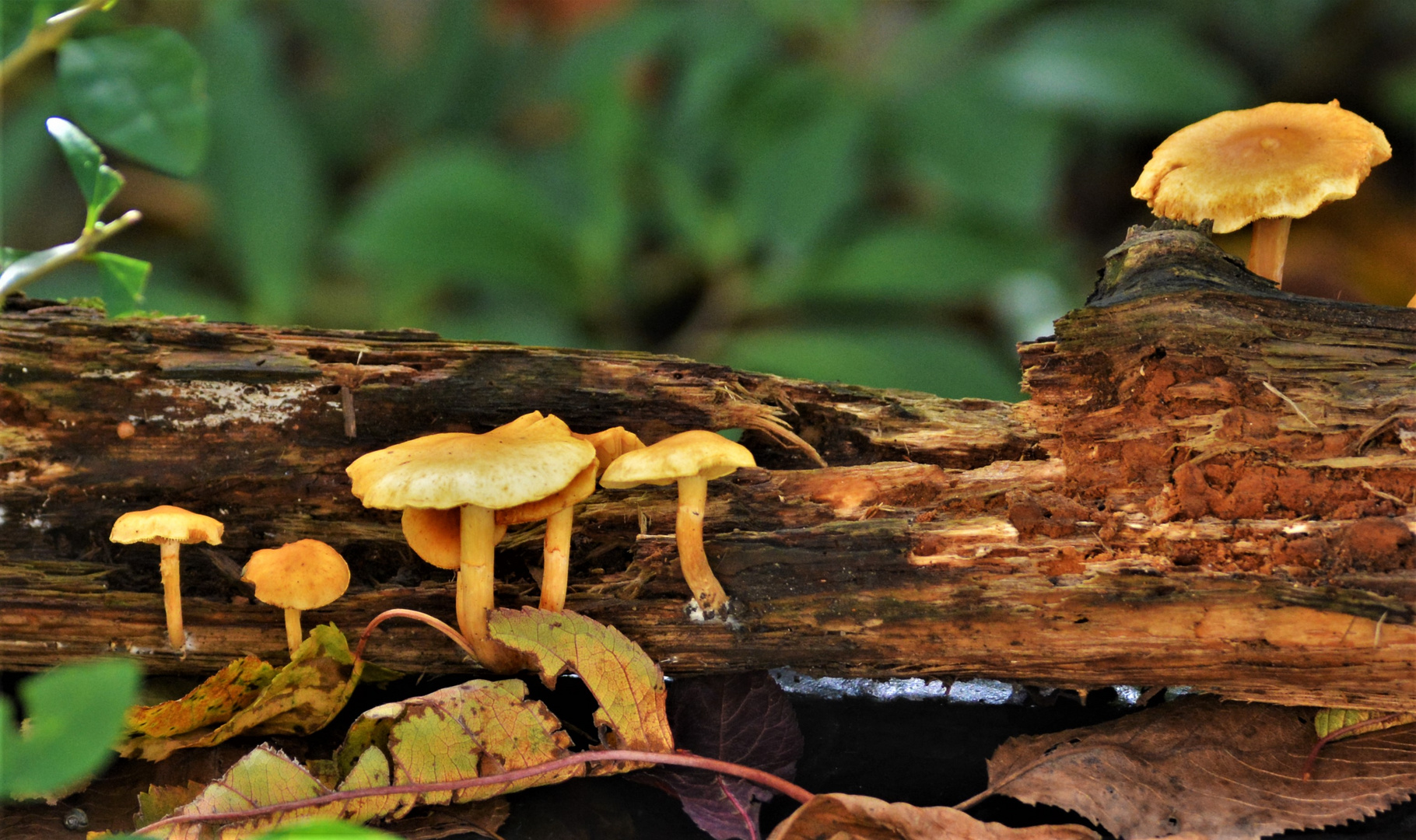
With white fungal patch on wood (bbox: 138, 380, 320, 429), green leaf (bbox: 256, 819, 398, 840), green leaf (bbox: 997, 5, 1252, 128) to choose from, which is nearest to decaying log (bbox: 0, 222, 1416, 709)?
white fungal patch on wood (bbox: 138, 380, 320, 429)

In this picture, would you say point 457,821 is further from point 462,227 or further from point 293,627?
point 462,227

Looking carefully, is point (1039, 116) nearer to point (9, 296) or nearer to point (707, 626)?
point (707, 626)

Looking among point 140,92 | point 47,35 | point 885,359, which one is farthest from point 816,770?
point 885,359

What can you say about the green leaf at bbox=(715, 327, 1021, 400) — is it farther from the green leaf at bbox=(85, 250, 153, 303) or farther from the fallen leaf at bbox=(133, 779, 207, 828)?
the fallen leaf at bbox=(133, 779, 207, 828)

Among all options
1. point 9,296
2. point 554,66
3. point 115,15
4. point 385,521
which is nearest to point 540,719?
point 385,521

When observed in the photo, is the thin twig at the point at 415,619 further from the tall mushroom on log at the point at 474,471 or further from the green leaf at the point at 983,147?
the green leaf at the point at 983,147

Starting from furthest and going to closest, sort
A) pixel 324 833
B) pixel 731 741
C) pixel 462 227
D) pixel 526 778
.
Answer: pixel 462 227 < pixel 731 741 < pixel 526 778 < pixel 324 833

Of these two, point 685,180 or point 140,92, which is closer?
point 140,92
